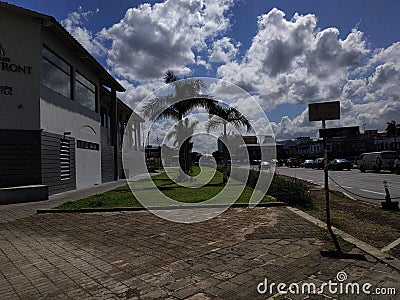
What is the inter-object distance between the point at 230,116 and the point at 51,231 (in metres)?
16.4

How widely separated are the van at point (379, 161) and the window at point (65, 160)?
25048 mm

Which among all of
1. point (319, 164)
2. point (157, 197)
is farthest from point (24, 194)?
point (319, 164)

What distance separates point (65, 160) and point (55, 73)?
159 inches

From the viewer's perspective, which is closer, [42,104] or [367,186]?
[42,104]

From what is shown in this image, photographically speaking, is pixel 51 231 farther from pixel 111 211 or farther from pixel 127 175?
pixel 127 175

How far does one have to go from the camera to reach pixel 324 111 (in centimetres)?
687

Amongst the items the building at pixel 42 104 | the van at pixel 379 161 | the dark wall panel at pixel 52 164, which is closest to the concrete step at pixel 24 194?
the building at pixel 42 104

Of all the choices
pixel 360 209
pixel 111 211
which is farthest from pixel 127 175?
pixel 360 209

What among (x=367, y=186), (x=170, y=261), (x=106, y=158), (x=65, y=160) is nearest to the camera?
(x=170, y=261)

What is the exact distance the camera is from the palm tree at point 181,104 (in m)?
22.4

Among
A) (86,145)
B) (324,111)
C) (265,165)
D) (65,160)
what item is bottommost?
(265,165)

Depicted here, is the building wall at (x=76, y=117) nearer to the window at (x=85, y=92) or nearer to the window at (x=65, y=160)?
the window at (x=85, y=92)

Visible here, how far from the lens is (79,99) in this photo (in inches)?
768

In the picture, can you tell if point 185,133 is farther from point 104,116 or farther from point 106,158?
point 104,116
